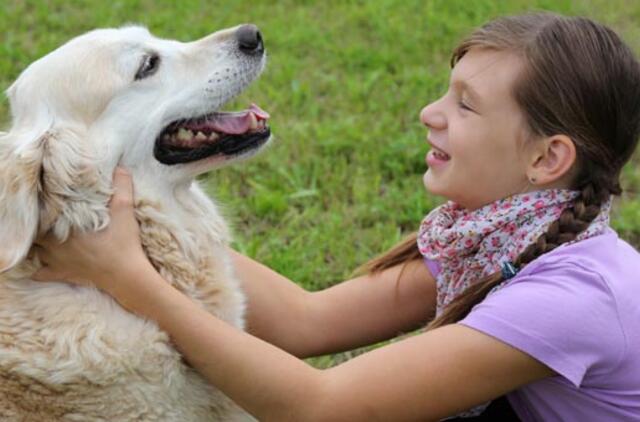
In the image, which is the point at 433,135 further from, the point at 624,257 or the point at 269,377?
the point at 269,377

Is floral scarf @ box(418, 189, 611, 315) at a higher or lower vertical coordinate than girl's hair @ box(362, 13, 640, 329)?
lower

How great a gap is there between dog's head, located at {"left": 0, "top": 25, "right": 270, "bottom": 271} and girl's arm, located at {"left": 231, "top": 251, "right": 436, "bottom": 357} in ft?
1.41

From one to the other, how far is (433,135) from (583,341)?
0.65 meters

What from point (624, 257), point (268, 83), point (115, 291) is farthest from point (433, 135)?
point (268, 83)

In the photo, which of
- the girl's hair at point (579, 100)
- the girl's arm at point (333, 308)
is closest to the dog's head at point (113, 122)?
the girl's arm at point (333, 308)

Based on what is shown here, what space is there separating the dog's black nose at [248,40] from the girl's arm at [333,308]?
602 millimetres

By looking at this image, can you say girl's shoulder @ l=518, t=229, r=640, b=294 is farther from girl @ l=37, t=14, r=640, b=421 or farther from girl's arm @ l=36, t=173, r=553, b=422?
girl's arm @ l=36, t=173, r=553, b=422

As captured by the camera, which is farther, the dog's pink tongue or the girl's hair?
the dog's pink tongue

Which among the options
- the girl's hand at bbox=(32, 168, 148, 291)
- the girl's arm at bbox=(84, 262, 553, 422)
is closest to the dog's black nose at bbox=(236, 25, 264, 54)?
the girl's hand at bbox=(32, 168, 148, 291)

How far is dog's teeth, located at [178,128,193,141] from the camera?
8.15 ft

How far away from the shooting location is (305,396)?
216 centimetres

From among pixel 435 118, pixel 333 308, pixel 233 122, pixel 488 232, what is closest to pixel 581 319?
pixel 488 232

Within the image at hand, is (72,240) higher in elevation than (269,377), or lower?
higher

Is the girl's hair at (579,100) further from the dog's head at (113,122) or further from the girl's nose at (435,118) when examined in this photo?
the dog's head at (113,122)
